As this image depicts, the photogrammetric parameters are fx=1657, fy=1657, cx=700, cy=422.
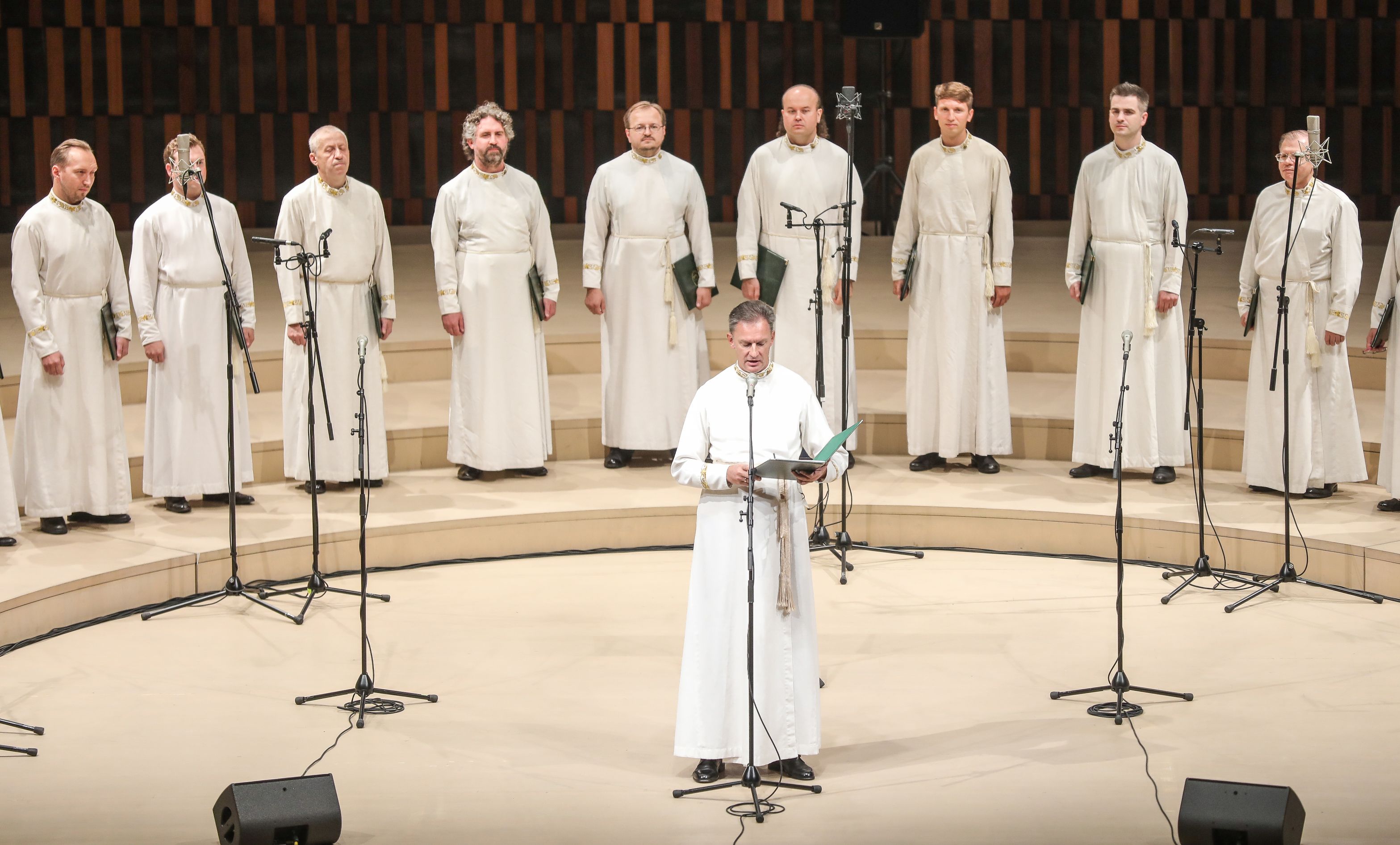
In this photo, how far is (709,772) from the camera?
4367mm

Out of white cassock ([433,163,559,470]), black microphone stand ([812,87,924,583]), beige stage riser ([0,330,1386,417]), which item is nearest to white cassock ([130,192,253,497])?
white cassock ([433,163,559,470])

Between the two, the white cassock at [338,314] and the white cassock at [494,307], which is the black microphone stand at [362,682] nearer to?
the white cassock at [338,314]

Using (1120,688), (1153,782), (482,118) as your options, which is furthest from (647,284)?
(1153,782)

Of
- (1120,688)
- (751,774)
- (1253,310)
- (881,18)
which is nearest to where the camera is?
(751,774)

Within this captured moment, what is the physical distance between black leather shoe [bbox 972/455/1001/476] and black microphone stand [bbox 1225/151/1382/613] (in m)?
1.30

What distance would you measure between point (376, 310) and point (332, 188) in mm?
540

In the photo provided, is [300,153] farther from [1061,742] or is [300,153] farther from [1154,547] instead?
[1061,742]

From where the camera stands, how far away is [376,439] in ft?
23.1

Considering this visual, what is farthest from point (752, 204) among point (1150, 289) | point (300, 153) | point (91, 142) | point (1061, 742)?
point (91, 142)

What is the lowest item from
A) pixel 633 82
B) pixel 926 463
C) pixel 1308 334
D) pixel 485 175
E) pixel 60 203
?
pixel 926 463

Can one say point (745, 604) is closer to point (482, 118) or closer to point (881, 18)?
point (482, 118)

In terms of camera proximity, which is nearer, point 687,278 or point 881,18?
point 687,278

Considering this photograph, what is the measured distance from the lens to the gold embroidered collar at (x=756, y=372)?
4.36m

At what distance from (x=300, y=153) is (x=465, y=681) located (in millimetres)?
7148
